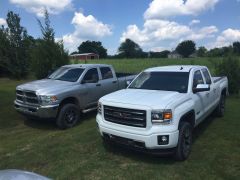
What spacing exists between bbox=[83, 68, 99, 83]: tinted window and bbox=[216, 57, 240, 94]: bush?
30.7ft

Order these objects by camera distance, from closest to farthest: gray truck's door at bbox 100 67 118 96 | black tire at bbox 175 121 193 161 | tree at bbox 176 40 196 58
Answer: black tire at bbox 175 121 193 161 → gray truck's door at bbox 100 67 118 96 → tree at bbox 176 40 196 58

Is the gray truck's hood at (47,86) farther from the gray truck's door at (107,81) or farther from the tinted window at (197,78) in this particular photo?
the tinted window at (197,78)

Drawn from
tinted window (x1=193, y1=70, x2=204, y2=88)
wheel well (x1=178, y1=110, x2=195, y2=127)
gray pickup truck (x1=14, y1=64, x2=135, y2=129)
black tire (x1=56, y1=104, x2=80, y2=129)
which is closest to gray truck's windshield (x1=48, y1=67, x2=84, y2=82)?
gray pickup truck (x1=14, y1=64, x2=135, y2=129)

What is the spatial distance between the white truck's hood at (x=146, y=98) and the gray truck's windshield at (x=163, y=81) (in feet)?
1.17

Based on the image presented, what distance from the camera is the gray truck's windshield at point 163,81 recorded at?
6.53 meters

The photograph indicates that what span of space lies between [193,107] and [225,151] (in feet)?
4.18

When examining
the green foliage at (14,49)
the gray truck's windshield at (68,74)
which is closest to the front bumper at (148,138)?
the gray truck's windshield at (68,74)

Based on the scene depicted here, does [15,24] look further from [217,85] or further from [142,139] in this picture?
[142,139]

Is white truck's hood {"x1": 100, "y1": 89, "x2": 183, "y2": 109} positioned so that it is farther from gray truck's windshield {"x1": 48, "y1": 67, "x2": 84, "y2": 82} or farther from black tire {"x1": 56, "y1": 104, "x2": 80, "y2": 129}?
gray truck's windshield {"x1": 48, "y1": 67, "x2": 84, "y2": 82}

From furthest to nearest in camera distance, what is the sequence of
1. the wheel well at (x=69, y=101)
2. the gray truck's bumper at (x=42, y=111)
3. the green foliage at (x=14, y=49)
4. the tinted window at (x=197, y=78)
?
the green foliage at (x=14, y=49) < the wheel well at (x=69, y=101) < the gray truck's bumper at (x=42, y=111) < the tinted window at (x=197, y=78)

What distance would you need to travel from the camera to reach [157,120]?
532 cm

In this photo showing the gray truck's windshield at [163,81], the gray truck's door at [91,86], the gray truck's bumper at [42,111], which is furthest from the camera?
the gray truck's door at [91,86]

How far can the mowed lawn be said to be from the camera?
17.4 feet

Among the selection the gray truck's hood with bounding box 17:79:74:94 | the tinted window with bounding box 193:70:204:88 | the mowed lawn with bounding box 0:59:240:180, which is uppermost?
the tinted window with bounding box 193:70:204:88
